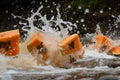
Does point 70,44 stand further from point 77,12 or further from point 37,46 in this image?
point 77,12

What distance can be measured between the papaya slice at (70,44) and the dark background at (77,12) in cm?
797

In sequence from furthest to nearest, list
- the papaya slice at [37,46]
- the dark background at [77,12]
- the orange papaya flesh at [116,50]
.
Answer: the dark background at [77,12]
the orange papaya flesh at [116,50]
the papaya slice at [37,46]

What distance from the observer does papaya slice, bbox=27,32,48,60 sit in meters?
6.99

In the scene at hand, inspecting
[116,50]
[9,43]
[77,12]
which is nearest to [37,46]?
[9,43]

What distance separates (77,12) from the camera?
19188mm

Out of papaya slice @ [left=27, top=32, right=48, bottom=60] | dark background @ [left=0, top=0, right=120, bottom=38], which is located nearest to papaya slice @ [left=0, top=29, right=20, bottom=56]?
papaya slice @ [left=27, top=32, right=48, bottom=60]

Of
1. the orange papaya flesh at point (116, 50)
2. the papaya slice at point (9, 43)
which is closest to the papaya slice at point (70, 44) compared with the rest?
the papaya slice at point (9, 43)

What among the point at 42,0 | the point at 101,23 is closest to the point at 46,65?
the point at 101,23

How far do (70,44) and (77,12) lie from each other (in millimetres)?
12294

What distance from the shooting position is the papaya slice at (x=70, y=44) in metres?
6.89

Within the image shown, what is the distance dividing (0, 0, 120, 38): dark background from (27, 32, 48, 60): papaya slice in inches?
320

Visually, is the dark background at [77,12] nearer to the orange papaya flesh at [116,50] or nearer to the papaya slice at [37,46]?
the orange papaya flesh at [116,50]

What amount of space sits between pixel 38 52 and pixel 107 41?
2.03 metres

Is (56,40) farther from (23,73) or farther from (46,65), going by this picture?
(23,73)
